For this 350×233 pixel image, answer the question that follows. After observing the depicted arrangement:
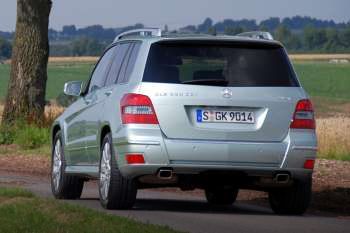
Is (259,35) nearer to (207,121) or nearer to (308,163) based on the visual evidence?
(207,121)

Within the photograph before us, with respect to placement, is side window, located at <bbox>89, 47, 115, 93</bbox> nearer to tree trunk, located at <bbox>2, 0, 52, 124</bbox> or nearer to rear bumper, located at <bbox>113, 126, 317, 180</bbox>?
rear bumper, located at <bbox>113, 126, 317, 180</bbox>

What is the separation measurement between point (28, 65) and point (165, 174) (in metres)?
15.9

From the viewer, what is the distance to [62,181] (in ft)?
52.4

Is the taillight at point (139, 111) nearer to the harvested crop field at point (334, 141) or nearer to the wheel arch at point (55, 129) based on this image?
the wheel arch at point (55, 129)

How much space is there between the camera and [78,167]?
1549 cm

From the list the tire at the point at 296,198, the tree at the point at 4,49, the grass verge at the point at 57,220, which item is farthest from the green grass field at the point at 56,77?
the grass verge at the point at 57,220

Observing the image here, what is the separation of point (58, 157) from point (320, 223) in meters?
4.21

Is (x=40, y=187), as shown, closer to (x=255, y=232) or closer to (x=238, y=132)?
(x=238, y=132)

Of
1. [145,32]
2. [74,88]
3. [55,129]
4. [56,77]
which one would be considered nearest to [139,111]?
[145,32]

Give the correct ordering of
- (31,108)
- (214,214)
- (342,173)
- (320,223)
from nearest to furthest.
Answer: (320,223) → (214,214) → (342,173) → (31,108)

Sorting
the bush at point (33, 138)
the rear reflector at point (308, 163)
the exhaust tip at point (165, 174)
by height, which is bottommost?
the bush at point (33, 138)

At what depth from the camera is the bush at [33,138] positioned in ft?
89.9

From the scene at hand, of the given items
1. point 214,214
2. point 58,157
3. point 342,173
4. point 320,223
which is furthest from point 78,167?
point 342,173

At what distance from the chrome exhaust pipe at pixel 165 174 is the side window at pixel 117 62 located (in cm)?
157
